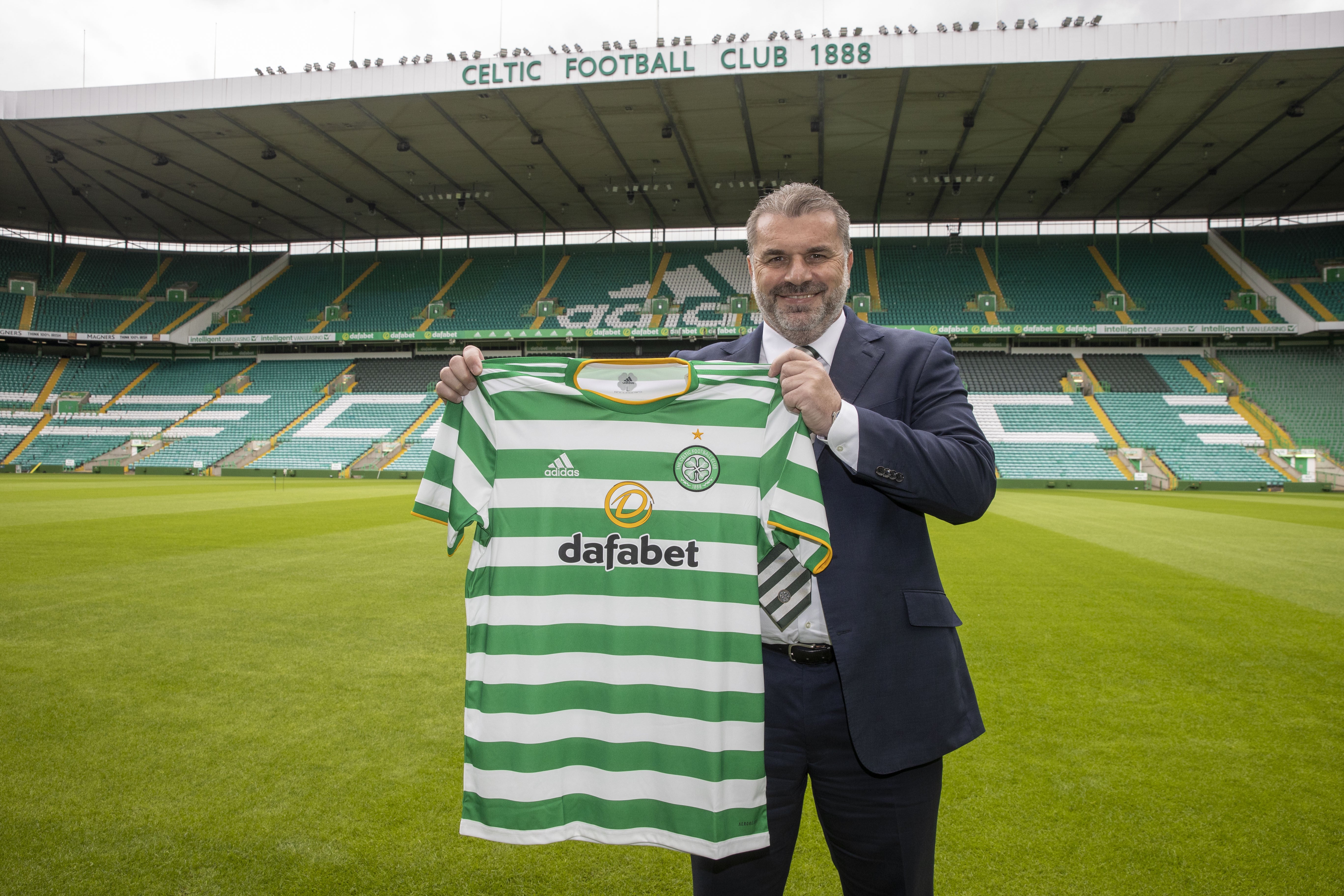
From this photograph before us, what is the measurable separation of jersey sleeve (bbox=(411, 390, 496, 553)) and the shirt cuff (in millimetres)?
1067

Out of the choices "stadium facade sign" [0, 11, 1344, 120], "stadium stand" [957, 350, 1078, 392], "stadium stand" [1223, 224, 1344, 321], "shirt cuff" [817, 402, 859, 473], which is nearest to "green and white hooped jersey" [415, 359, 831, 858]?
"shirt cuff" [817, 402, 859, 473]

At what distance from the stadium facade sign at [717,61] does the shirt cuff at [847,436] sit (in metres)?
21.3

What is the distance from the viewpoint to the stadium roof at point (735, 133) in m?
19.9

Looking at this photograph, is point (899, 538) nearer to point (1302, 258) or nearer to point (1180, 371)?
point (1180, 371)

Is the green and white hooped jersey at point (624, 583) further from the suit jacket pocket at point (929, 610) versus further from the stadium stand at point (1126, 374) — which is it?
the stadium stand at point (1126, 374)

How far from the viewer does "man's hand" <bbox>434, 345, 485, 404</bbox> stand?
2082mm

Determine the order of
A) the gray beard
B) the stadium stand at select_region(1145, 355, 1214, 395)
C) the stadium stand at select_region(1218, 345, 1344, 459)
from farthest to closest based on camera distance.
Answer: the stadium stand at select_region(1145, 355, 1214, 395)
the stadium stand at select_region(1218, 345, 1344, 459)
the gray beard

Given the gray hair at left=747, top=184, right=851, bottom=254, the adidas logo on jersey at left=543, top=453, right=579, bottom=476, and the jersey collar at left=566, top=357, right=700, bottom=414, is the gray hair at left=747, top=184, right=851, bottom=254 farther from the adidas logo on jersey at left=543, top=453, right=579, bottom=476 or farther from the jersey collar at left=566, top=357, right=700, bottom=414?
the adidas logo on jersey at left=543, top=453, right=579, bottom=476

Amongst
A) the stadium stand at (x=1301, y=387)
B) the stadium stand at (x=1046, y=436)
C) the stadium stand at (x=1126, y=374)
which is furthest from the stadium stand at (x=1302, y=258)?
the stadium stand at (x=1046, y=436)

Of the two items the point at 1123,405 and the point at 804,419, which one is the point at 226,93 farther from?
the point at 1123,405

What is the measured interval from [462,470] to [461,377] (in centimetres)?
28

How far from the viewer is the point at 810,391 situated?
A: 167 centimetres

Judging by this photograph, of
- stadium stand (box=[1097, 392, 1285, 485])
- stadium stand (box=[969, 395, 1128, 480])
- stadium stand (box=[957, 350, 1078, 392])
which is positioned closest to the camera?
stadium stand (box=[1097, 392, 1285, 485])

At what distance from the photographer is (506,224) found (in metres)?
36.8
